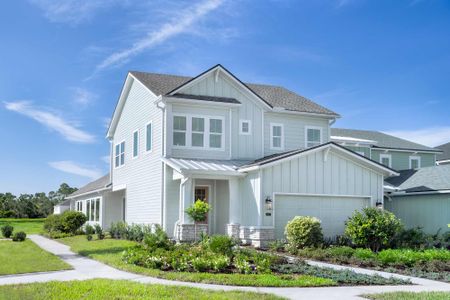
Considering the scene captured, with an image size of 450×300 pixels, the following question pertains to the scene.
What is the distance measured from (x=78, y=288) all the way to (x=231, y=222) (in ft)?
38.2

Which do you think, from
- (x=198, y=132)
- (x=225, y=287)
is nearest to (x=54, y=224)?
(x=198, y=132)

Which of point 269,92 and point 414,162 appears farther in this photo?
point 414,162

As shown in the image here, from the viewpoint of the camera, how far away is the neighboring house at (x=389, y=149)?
109 ft

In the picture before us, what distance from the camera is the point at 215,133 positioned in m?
23.3

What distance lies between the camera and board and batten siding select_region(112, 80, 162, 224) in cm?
2323

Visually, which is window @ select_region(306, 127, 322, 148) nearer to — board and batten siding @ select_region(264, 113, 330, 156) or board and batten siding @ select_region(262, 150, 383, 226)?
board and batten siding @ select_region(264, 113, 330, 156)

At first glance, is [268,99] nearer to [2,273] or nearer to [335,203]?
[335,203]

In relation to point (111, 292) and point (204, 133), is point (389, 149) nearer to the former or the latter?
point (204, 133)

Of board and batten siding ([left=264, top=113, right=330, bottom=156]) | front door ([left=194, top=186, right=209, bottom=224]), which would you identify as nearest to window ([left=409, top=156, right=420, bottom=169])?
board and batten siding ([left=264, top=113, right=330, bottom=156])

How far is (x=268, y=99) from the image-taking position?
2641cm

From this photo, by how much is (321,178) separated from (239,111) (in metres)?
5.31

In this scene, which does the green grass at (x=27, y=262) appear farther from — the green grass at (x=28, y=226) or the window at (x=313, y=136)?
the green grass at (x=28, y=226)

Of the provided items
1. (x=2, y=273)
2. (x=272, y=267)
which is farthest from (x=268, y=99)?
(x=2, y=273)

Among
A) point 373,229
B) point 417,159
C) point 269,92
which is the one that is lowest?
point 373,229
